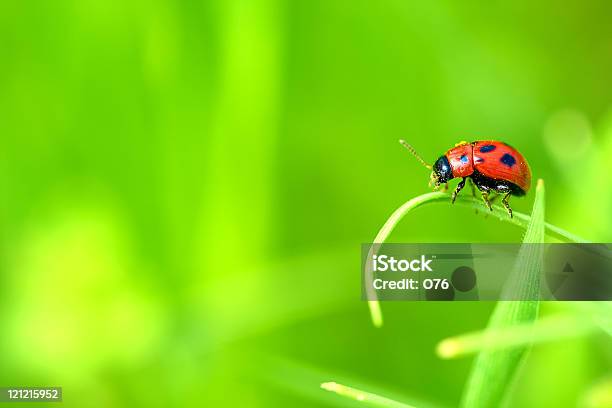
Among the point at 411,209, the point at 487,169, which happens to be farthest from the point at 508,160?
the point at 411,209

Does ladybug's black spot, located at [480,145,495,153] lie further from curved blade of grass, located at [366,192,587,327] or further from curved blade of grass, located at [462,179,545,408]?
curved blade of grass, located at [462,179,545,408]

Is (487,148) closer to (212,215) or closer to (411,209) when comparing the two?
(411,209)

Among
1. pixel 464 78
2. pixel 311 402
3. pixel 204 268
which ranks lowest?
pixel 311 402

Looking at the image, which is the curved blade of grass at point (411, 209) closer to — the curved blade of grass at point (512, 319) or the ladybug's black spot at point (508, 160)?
the curved blade of grass at point (512, 319)

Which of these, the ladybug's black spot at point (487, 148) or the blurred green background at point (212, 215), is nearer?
the ladybug's black spot at point (487, 148)

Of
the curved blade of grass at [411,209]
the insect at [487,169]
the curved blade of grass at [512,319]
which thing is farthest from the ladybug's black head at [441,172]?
the curved blade of grass at [512,319]

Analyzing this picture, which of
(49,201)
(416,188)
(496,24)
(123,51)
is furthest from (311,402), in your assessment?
(496,24)

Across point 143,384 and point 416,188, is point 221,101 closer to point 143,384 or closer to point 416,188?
point 416,188
